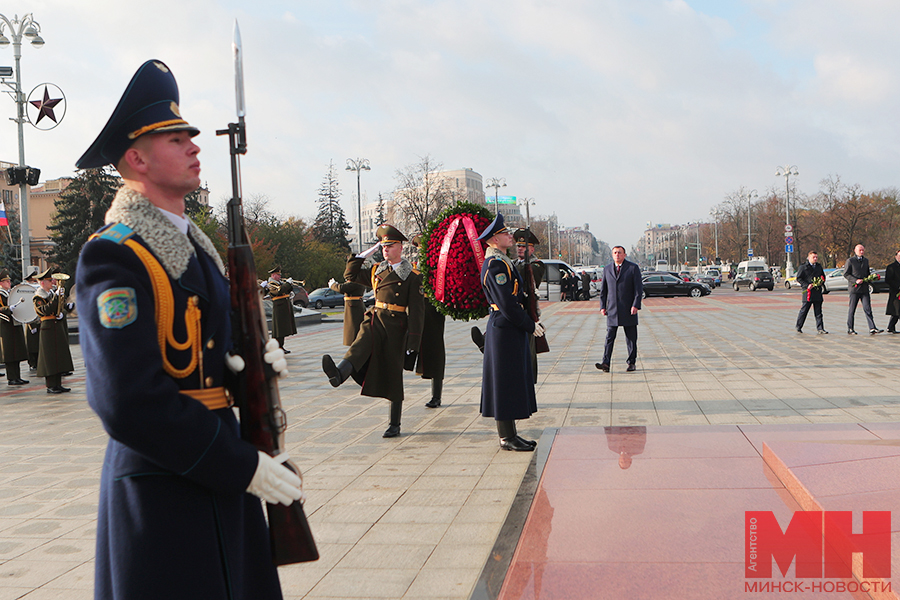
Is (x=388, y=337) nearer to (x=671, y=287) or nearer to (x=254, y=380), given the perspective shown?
(x=254, y=380)

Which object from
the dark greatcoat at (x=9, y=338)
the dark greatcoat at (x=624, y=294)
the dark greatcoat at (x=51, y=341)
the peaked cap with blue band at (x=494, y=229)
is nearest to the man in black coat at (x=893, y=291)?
the dark greatcoat at (x=624, y=294)

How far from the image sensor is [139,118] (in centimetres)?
191

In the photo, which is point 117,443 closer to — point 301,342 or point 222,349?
point 222,349

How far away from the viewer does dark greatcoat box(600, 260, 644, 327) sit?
11.2 m

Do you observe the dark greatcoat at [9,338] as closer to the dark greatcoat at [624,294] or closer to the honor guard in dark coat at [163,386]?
the dark greatcoat at [624,294]

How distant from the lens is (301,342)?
19547 mm

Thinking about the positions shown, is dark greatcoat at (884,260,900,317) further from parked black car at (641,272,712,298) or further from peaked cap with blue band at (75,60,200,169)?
parked black car at (641,272,712,298)

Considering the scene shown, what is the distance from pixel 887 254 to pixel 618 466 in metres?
61.7

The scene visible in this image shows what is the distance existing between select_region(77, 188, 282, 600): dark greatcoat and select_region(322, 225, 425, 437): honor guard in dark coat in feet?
15.9

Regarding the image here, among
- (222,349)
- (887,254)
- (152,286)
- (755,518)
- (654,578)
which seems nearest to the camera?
(152,286)

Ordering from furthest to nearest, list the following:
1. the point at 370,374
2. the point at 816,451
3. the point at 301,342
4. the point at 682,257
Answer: the point at 682,257 → the point at 301,342 → the point at 370,374 → the point at 816,451

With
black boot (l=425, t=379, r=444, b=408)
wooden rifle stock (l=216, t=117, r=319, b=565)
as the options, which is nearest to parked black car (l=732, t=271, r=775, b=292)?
black boot (l=425, t=379, r=444, b=408)

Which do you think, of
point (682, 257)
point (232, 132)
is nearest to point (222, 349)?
point (232, 132)

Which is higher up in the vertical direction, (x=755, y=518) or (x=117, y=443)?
(x=117, y=443)
